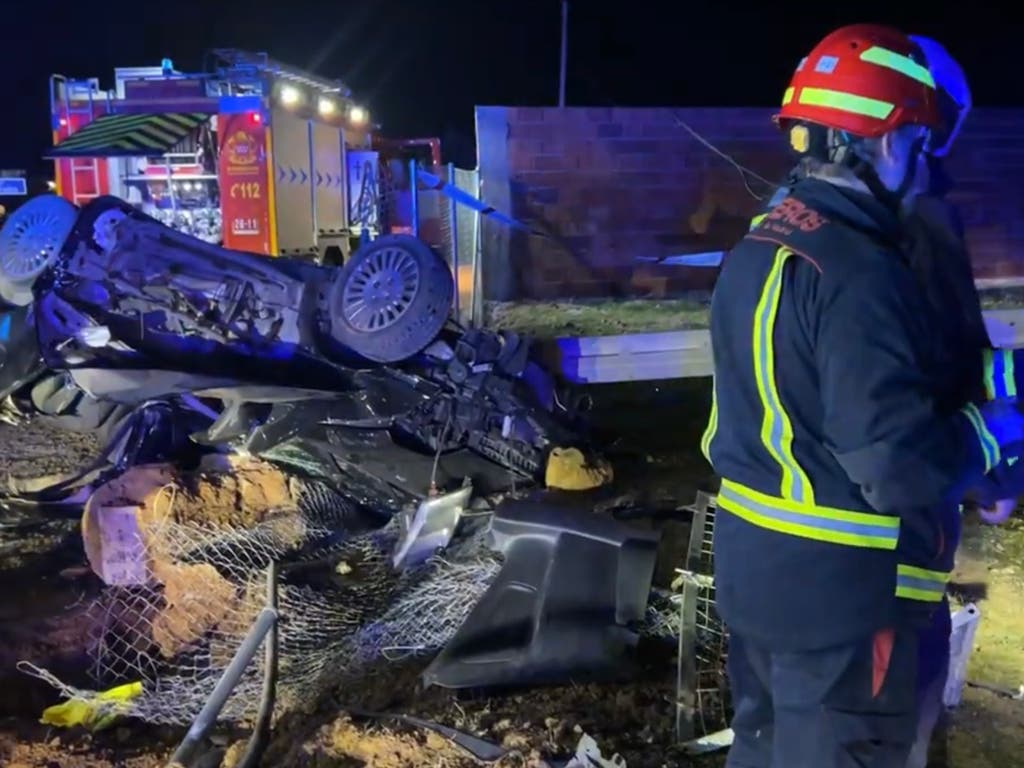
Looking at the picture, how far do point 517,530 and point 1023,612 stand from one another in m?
1.98

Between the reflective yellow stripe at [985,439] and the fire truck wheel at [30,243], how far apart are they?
4.97 meters

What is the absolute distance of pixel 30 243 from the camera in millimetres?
5793

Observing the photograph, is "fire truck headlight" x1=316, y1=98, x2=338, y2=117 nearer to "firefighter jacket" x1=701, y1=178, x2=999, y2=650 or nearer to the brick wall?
the brick wall

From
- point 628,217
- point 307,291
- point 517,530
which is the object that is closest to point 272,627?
point 517,530

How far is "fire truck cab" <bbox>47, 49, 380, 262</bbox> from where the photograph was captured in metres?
10.2

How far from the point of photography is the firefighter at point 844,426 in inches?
70.6

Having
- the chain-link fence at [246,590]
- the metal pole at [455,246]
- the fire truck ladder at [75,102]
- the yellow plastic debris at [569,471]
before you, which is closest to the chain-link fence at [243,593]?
the chain-link fence at [246,590]

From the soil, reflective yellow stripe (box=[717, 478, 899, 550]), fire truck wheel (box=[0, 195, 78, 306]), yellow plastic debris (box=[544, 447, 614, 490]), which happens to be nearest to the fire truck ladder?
fire truck wheel (box=[0, 195, 78, 306])

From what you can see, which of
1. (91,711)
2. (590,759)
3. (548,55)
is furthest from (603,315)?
(548,55)

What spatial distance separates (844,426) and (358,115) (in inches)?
489

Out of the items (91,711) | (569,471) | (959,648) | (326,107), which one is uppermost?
(326,107)

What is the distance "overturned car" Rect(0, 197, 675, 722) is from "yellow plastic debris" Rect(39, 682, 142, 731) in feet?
1.41

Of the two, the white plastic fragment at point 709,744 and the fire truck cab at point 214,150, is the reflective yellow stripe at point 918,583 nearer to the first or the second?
the white plastic fragment at point 709,744

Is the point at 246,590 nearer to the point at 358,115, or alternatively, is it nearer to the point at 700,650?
the point at 700,650
